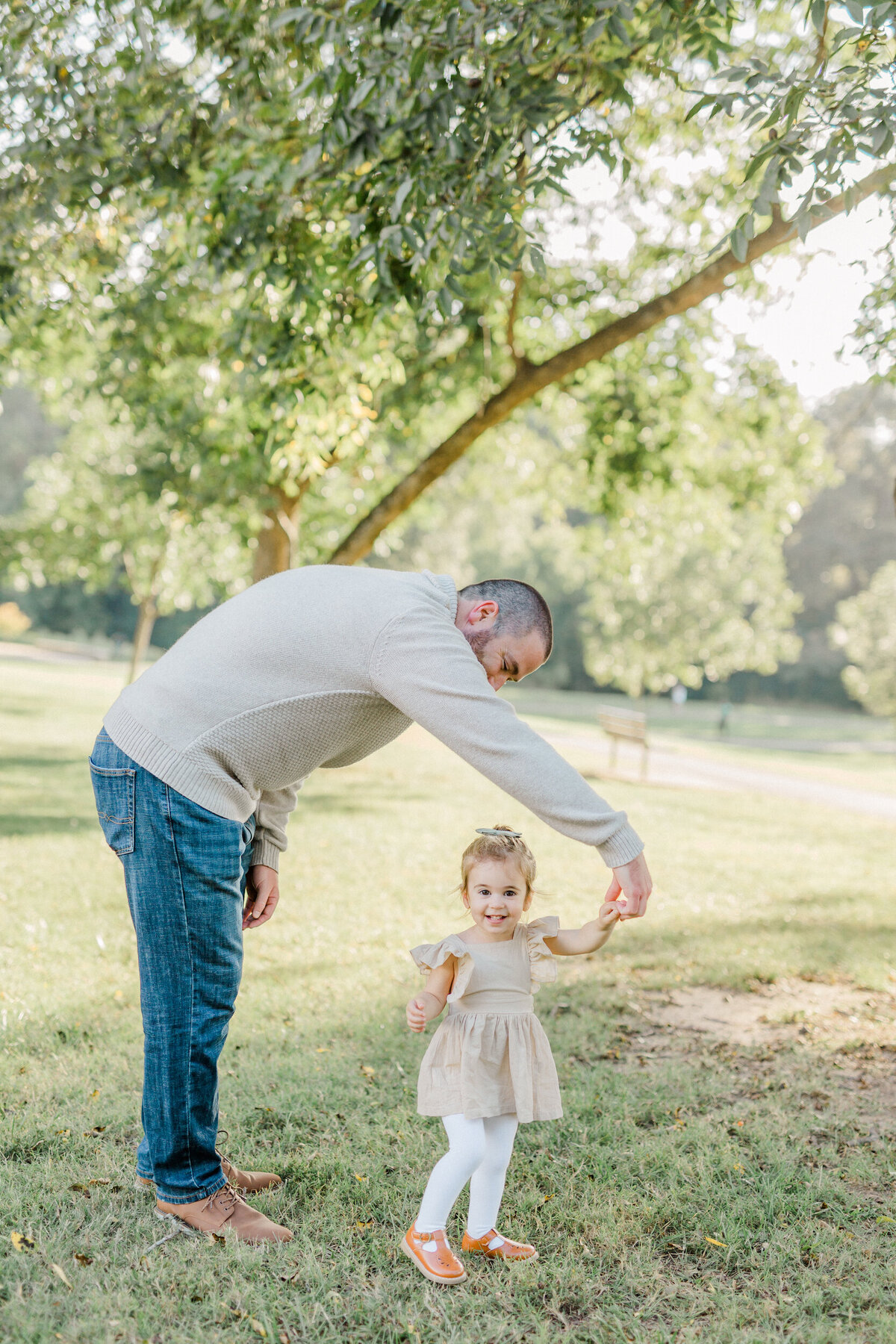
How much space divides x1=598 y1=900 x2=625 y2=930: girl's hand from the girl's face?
21cm

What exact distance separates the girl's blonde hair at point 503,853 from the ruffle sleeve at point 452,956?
6.7 inches

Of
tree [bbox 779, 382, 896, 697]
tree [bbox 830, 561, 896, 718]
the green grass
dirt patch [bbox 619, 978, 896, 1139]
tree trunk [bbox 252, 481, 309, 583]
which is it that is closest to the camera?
dirt patch [bbox 619, 978, 896, 1139]

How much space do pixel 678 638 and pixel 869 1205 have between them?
73.2 ft

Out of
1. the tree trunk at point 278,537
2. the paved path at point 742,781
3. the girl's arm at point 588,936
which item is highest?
the tree trunk at point 278,537

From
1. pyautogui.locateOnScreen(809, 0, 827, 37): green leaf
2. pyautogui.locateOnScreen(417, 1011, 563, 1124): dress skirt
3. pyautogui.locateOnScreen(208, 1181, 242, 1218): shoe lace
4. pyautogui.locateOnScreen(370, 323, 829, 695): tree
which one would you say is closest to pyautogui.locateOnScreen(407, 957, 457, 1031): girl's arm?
pyautogui.locateOnScreen(417, 1011, 563, 1124): dress skirt

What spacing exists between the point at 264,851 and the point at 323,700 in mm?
746

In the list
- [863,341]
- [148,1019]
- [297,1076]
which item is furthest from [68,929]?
[863,341]

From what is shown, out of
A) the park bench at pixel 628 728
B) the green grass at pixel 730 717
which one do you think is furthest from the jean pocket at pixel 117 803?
the green grass at pixel 730 717

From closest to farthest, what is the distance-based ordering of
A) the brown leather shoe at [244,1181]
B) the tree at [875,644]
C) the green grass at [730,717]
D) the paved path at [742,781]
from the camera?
the brown leather shoe at [244,1181], the paved path at [742,781], the tree at [875,644], the green grass at [730,717]

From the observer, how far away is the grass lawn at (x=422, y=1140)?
262 cm

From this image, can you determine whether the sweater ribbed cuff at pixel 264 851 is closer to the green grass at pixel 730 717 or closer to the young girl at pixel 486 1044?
the young girl at pixel 486 1044

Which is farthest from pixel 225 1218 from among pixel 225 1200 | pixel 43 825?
pixel 43 825

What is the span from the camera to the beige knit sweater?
7.91ft

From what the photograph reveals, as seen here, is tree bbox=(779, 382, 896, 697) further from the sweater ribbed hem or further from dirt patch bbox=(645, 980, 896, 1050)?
the sweater ribbed hem
